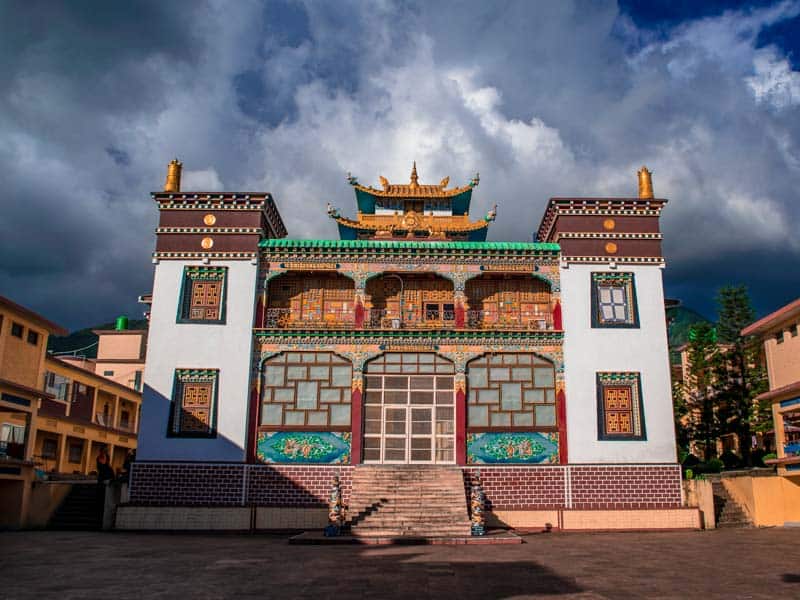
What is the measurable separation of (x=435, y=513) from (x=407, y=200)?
14950 mm

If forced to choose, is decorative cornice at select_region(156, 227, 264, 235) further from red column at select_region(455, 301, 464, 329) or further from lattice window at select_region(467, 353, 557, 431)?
lattice window at select_region(467, 353, 557, 431)

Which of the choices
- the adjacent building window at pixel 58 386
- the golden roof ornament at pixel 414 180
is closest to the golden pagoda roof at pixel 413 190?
the golden roof ornament at pixel 414 180

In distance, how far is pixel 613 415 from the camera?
2025 centimetres

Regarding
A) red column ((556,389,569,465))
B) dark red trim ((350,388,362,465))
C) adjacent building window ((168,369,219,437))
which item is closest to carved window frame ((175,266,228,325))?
adjacent building window ((168,369,219,437))

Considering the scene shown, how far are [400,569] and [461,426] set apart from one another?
921cm

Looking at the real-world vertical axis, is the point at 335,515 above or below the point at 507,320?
below

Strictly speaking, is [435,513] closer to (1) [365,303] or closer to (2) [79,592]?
(1) [365,303]

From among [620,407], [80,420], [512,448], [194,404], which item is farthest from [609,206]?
[80,420]

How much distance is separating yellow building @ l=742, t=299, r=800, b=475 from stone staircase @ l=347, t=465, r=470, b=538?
9322 millimetres

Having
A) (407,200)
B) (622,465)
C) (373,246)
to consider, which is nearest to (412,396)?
(373,246)

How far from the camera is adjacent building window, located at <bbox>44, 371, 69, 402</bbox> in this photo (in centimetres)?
3209

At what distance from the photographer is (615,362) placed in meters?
20.6

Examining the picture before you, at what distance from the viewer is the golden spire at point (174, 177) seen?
72.0 feet

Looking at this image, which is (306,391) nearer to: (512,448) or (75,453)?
(512,448)
